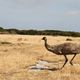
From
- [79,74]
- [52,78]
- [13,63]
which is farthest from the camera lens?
[13,63]

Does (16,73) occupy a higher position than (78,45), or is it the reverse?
(78,45)

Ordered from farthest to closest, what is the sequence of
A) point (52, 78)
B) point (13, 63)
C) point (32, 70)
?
point (13, 63)
point (32, 70)
point (52, 78)

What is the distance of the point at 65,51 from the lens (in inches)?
864

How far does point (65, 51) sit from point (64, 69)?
1.00m

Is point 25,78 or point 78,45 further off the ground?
point 78,45

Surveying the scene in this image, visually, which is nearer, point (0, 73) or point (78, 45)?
point (0, 73)

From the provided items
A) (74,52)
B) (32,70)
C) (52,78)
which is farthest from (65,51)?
(52,78)

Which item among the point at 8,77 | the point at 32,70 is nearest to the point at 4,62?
the point at 32,70

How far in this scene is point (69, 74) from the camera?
1983cm

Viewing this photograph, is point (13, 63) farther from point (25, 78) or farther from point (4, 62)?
point (25, 78)

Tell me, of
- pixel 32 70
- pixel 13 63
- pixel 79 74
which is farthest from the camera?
pixel 13 63

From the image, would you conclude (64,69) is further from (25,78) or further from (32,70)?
(25,78)

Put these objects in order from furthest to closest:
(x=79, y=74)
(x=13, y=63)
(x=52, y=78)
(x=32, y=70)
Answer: (x=13, y=63), (x=32, y=70), (x=79, y=74), (x=52, y=78)

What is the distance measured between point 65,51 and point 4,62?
4.61 m
